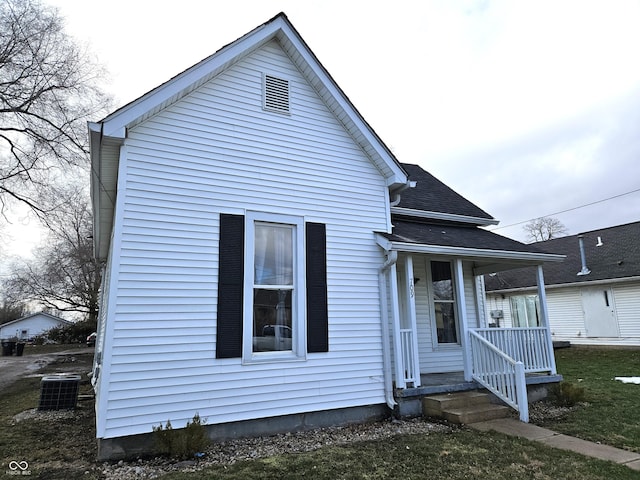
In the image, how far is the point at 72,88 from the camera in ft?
56.0

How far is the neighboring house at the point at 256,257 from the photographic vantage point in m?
4.98

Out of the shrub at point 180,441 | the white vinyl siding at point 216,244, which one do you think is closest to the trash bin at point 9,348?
the white vinyl siding at point 216,244

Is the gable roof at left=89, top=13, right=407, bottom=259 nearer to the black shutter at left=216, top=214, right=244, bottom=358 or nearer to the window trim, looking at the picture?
the black shutter at left=216, top=214, right=244, bottom=358

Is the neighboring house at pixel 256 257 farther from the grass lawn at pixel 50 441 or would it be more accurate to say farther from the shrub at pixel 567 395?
the grass lawn at pixel 50 441

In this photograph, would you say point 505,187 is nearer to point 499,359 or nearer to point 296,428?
point 499,359

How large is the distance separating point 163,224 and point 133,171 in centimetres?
82

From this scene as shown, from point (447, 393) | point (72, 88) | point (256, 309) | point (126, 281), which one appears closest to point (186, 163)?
point (126, 281)

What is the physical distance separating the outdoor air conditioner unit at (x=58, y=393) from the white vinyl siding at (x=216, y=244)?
13.9ft

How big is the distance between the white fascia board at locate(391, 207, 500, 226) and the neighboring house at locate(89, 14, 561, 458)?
106 centimetres

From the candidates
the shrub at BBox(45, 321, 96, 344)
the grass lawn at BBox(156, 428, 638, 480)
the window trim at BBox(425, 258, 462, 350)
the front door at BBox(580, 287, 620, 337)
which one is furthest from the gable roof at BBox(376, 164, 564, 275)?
the shrub at BBox(45, 321, 96, 344)

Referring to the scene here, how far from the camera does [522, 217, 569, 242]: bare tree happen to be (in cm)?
4012

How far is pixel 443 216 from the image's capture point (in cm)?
952

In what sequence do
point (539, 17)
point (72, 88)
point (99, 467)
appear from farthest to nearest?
point (72, 88) → point (539, 17) → point (99, 467)

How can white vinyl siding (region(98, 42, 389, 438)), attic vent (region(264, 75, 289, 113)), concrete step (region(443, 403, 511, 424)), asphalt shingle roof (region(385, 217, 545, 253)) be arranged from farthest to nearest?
asphalt shingle roof (region(385, 217, 545, 253)) → attic vent (region(264, 75, 289, 113)) → concrete step (region(443, 403, 511, 424)) → white vinyl siding (region(98, 42, 389, 438))
